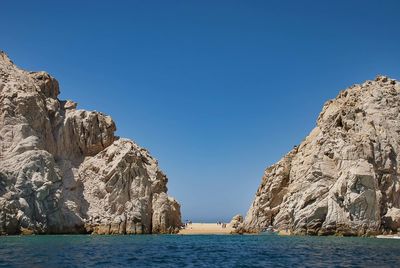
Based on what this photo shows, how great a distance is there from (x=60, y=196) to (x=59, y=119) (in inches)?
729

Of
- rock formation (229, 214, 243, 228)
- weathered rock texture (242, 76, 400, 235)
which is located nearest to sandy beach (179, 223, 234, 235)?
rock formation (229, 214, 243, 228)

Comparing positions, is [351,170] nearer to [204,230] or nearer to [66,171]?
[204,230]

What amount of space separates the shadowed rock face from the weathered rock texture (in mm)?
26876

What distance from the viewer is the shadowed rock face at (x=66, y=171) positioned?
76.0m

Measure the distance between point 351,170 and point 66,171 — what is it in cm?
5237

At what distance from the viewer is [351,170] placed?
8094 cm

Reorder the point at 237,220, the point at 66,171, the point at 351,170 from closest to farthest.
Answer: the point at 351,170 → the point at 66,171 → the point at 237,220

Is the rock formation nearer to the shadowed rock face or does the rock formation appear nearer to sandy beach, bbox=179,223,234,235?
sandy beach, bbox=179,223,234,235

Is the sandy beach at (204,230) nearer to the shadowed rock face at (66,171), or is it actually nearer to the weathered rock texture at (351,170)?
the shadowed rock face at (66,171)

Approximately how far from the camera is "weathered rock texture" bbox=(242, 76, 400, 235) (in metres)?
78.9

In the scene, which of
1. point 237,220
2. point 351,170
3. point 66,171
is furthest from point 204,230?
point 351,170

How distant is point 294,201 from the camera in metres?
87.8

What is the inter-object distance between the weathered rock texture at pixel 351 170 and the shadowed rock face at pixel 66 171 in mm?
26876

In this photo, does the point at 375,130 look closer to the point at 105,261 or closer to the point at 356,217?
the point at 356,217
